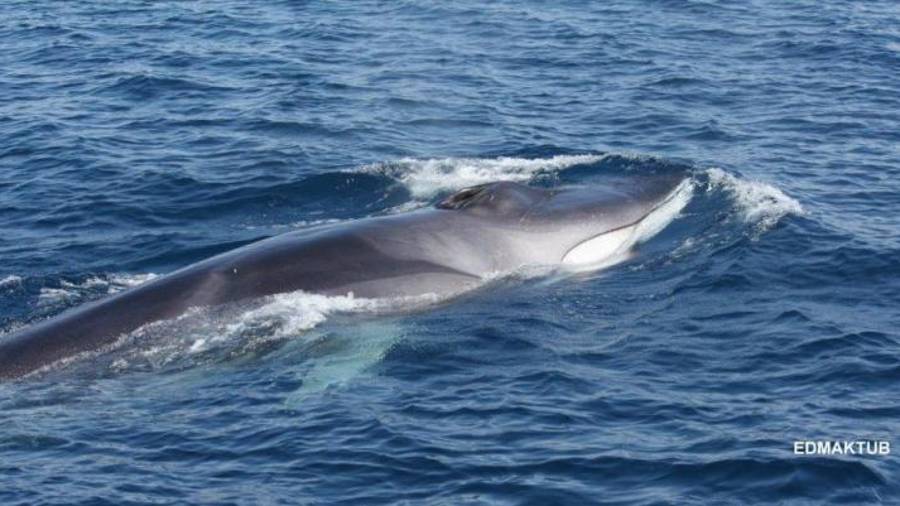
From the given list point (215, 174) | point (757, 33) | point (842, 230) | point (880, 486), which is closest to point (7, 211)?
point (215, 174)

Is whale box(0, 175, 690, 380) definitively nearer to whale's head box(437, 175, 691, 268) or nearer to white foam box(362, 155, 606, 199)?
whale's head box(437, 175, 691, 268)

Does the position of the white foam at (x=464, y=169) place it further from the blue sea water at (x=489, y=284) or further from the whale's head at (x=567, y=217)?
the whale's head at (x=567, y=217)

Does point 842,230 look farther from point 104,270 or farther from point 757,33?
point 757,33

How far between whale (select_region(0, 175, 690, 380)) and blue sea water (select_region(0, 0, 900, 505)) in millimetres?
542

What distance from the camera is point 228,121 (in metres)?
47.5

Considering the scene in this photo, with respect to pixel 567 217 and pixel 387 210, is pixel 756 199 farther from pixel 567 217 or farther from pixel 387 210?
pixel 387 210

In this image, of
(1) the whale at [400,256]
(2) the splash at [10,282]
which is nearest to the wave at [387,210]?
(2) the splash at [10,282]

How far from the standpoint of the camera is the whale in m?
28.3

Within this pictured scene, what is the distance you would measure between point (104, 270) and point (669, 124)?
18.9 m

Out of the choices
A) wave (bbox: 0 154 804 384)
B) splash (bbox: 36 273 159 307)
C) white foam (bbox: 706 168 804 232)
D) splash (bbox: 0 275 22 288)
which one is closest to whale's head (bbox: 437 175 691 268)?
wave (bbox: 0 154 804 384)

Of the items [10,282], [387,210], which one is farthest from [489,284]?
[10,282]

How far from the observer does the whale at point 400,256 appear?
28344 millimetres

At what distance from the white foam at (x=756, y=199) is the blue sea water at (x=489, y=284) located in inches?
5.2

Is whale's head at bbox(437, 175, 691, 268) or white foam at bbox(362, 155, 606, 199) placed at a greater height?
whale's head at bbox(437, 175, 691, 268)
